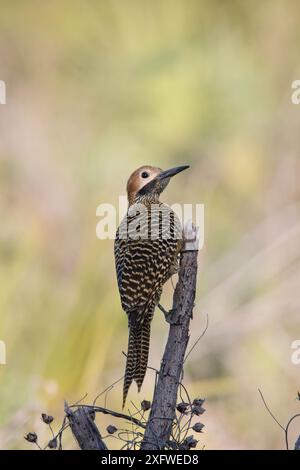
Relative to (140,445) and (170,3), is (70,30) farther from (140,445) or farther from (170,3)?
(140,445)

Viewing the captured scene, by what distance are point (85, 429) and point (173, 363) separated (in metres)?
0.49

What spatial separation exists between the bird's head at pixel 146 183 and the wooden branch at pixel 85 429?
1861mm

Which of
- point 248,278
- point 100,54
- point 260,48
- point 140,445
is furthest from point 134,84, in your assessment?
point 140,445

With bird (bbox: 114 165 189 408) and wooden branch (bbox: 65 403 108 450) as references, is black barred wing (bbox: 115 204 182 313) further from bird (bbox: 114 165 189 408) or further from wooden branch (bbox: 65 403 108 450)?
wooden branch (bbox: 65 403 108 450)

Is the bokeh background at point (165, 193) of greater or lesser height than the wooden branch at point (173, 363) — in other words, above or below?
above

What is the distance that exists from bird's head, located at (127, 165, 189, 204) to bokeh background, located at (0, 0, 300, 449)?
1.47 meters

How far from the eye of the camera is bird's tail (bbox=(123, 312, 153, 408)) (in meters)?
4.14

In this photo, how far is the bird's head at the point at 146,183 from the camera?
201 inches

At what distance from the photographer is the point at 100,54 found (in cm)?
901

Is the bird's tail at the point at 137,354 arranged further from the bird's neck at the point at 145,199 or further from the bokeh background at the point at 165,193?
the bokeh background at the point at 165,193

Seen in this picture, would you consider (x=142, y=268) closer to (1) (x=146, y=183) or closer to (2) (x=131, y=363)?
(2) (x=131, y=363)

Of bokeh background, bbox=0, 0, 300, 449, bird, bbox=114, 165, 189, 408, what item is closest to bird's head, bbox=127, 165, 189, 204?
bird, bbox=114, 165, 189, 408

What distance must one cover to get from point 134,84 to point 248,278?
215cm

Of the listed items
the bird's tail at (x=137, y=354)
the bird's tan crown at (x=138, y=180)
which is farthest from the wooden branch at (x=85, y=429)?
the bird's tan crown at (x=138, y=180)
